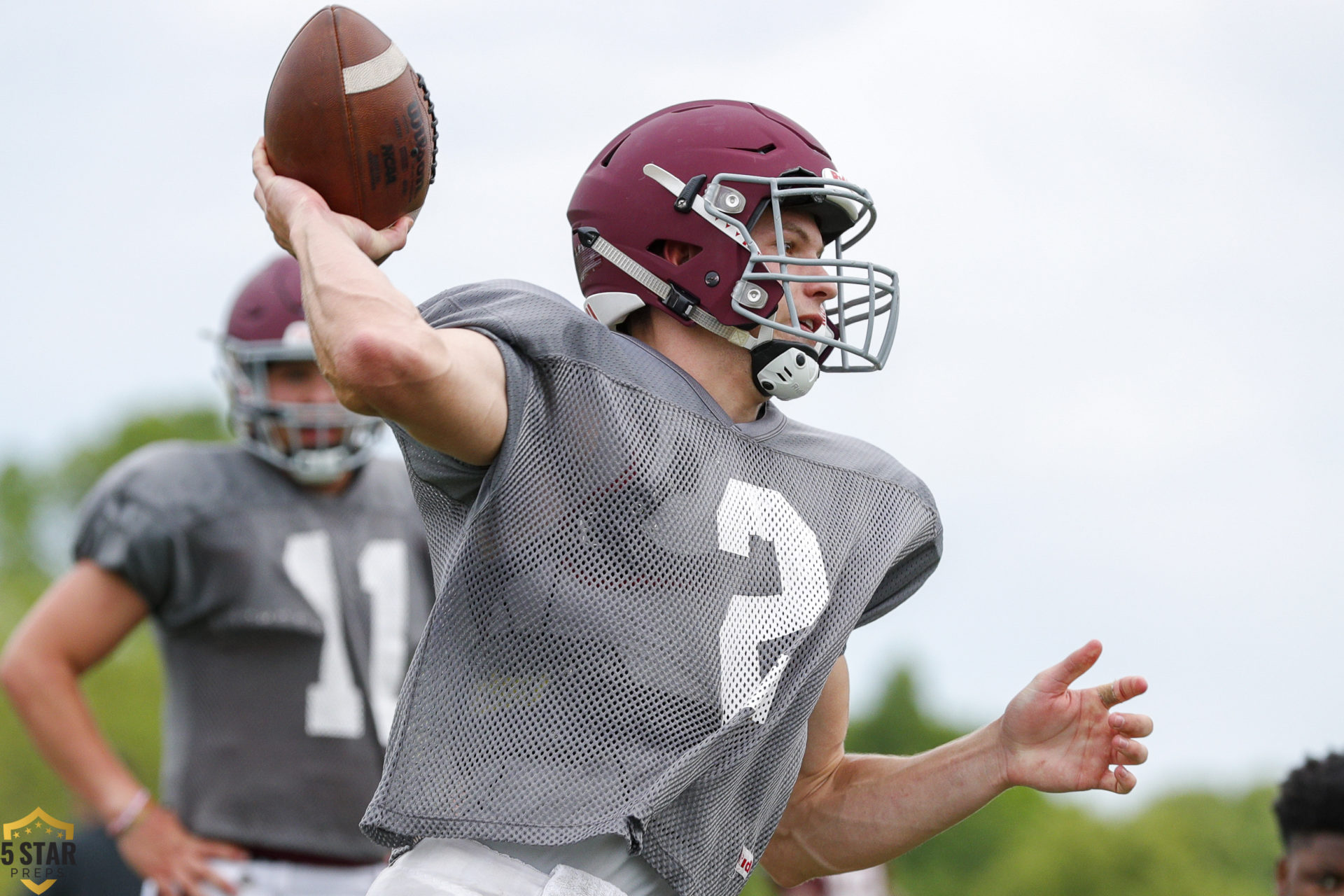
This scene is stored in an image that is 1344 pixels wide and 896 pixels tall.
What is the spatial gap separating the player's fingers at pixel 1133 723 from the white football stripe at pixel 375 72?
1826 mm

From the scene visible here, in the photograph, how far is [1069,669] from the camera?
303 centimetres

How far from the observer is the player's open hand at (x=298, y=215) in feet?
8.53

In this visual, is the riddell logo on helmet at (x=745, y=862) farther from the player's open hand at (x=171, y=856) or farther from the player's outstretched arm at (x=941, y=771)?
the player's open hand at (x=171, y=856)

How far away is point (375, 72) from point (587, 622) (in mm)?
1065

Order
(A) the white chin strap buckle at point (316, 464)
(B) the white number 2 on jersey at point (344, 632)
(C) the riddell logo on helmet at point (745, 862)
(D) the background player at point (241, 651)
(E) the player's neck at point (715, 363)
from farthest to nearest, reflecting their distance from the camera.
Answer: (A) the white chin strap buckle at point (316, 464)
(B) the white number 2 on jersey at point (344, 632)
(D) the background player at point (241, 651)
(E) the player's neck at point (715, 363)
(C) the riddell logo on helmet at point (745, 862)

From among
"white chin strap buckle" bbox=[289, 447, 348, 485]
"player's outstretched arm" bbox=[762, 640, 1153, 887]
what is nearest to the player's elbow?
"player's outstretched arm" bbox=[762, 640, 1153, 887]

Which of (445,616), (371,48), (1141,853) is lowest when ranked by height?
(1141,853)

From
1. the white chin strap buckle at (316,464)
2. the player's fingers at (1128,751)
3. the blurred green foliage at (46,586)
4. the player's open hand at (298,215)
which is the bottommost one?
the blurred green foliage at (46,586)

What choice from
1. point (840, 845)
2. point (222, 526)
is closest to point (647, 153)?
point (840, 845)

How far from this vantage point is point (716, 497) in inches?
108

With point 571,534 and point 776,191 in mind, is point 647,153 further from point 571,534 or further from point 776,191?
point 571,534

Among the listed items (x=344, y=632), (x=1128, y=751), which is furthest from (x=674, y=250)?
(x=344, y=632)

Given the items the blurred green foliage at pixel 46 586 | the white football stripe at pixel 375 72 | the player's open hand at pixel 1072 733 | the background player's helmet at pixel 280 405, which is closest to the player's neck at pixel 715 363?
the white football stripe at pixel 375 72

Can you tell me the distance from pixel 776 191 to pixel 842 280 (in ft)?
0.68
